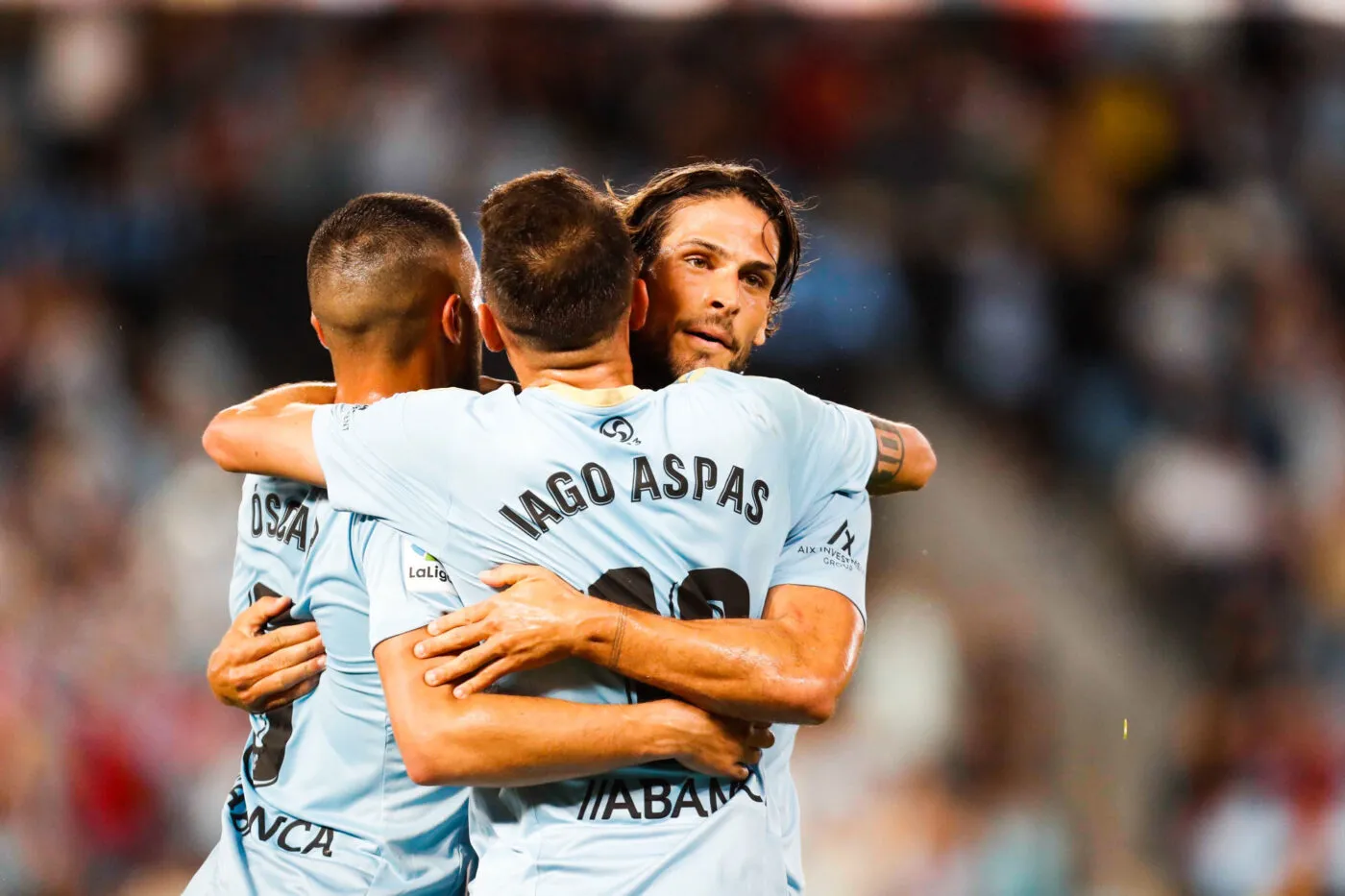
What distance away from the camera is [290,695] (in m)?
2.85

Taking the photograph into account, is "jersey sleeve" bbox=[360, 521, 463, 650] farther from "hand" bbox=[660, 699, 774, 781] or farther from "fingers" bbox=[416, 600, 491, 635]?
"hand" bbox=[660, 699, 774, 781]

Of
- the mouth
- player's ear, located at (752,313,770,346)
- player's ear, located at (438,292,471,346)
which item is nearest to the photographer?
player's ear, located at (438,292,471,346)

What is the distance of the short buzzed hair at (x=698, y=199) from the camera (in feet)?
10.9

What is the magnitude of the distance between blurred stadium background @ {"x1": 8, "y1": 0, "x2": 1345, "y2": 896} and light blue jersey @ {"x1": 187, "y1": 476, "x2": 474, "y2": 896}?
13.1ft

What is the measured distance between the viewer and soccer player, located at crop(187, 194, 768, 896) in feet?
9.07

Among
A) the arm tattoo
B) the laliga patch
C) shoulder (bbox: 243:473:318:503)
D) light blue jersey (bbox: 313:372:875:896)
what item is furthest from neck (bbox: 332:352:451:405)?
the arm tattoo

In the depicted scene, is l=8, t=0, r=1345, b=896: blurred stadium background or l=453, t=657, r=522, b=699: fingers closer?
l=453, t=657, r=522, b=699: fingers

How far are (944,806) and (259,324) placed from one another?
14.4 feet

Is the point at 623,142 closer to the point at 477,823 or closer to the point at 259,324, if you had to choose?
the point at 259,324

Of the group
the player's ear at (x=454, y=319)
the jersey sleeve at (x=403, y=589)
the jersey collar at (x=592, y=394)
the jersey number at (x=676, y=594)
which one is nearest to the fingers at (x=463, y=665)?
the jersey sleeve at (x=403, y=589)

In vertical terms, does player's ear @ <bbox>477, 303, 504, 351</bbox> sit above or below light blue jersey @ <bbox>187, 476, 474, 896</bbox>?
above

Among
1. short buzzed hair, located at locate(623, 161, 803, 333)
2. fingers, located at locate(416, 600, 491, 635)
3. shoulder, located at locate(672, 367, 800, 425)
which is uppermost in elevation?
short buzzed hair, located at locate(623, 161, 803, 333)

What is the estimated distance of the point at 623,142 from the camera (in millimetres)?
9594

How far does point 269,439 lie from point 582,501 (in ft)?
2.20
